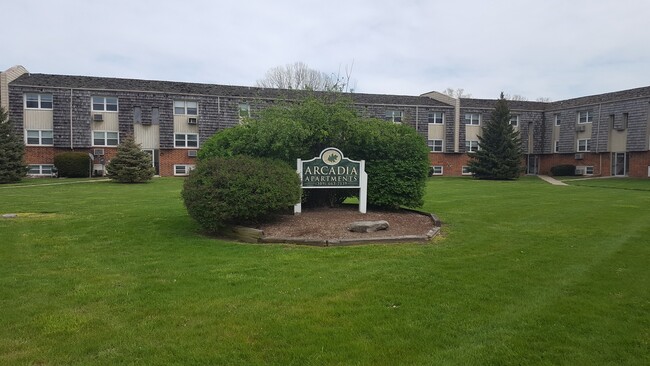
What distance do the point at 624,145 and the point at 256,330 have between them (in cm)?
4423

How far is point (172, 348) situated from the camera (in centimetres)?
398

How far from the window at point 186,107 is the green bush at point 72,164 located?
808cm

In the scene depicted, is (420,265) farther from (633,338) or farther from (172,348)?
(172,348)

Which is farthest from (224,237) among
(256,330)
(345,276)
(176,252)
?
(256,330)

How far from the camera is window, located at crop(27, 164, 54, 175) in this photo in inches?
1364

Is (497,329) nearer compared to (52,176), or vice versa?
(497,329)

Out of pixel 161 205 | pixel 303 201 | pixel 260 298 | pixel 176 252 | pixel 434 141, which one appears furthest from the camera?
pixel 434 141

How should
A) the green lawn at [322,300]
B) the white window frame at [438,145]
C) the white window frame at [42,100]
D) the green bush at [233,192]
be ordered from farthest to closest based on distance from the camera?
the white window frame at [438,145], the white window frame at [42,100], the green bush at [233,192], the green lawn at [322,300]

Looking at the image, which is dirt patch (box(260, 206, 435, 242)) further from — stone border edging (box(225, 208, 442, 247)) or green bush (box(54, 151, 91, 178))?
green bush (box(54, 151, 91, 178))

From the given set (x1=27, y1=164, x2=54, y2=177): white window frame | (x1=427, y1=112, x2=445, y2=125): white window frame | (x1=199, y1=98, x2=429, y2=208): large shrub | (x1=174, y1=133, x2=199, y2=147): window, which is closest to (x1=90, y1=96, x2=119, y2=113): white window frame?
(x1=174, y1=133, x2=199, y2=147): window

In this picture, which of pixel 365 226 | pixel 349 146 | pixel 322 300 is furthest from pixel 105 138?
pixel 322 300

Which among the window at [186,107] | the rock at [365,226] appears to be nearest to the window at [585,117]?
the window at [186,107]

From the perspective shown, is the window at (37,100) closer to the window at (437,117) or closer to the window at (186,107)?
the window at (186,107)

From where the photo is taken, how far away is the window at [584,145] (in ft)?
141
